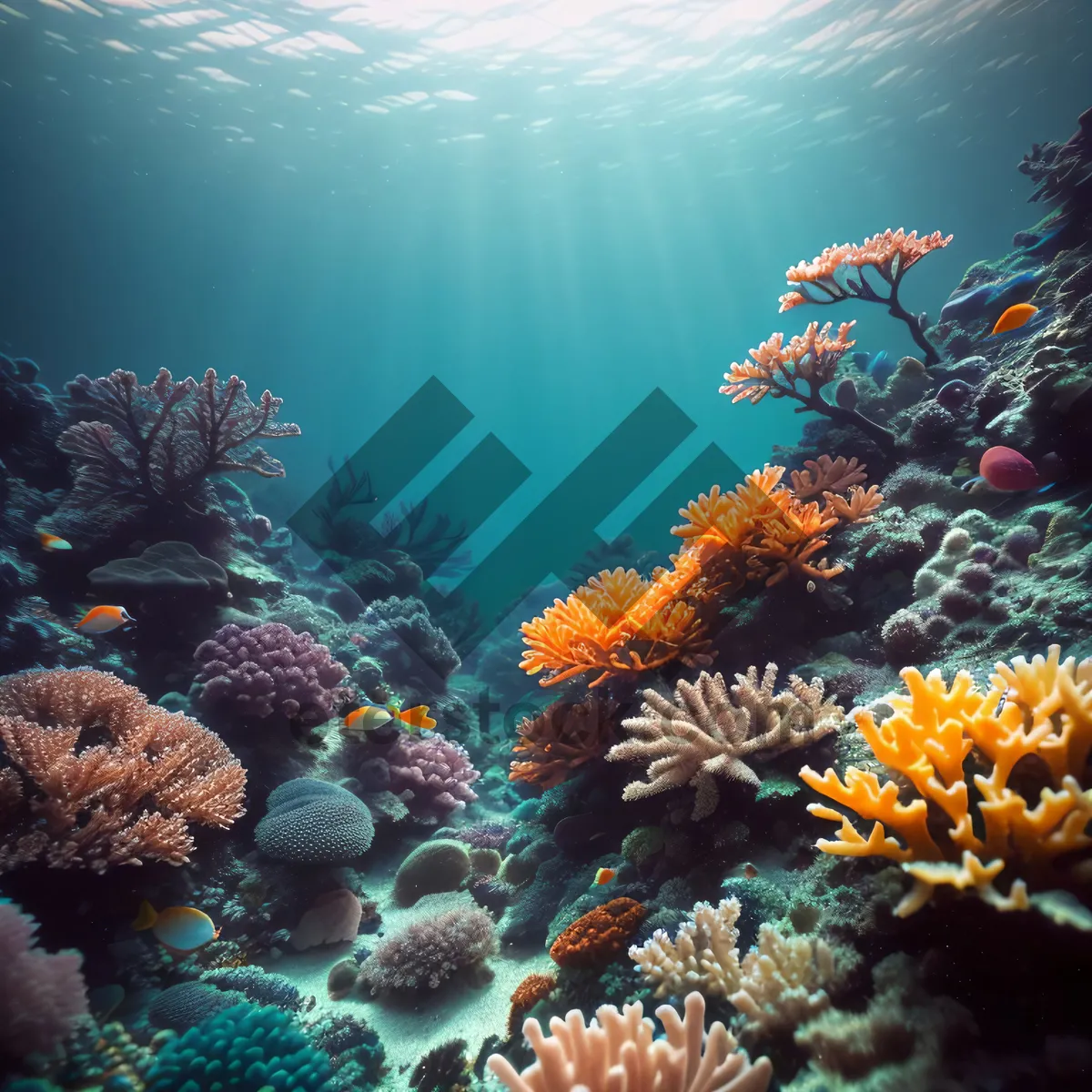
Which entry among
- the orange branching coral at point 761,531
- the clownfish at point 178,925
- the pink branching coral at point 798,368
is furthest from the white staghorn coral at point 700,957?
the pink branching coral at point 798,368

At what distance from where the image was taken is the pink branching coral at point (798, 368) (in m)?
5.05

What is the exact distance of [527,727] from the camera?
159 inches

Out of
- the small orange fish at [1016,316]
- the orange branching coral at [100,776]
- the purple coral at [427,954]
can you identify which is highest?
the small orange fish at [1016,316]

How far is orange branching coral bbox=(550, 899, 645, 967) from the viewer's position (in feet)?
8.73

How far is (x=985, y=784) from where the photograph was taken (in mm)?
1460

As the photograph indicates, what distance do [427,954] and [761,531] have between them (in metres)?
3.56

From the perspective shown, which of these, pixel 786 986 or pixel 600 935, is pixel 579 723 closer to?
pixel 600 935

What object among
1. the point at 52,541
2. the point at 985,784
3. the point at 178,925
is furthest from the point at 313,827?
the point at 52,541

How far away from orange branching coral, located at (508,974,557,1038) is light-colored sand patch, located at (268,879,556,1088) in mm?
139

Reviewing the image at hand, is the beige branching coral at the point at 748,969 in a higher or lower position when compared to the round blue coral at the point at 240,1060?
lower

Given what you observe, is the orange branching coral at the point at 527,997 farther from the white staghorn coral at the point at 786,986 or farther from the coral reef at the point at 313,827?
the coral reef at the point at 313,827

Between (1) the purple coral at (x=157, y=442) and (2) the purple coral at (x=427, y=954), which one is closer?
(2) the purple coral at (x=427, y=954)

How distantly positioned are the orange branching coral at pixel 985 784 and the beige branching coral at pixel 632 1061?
24.9 inches

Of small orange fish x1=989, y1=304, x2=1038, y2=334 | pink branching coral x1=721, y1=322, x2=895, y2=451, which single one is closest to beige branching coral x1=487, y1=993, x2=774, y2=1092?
pink branching coral x1=721, y1=322, x2=895, y2=451
